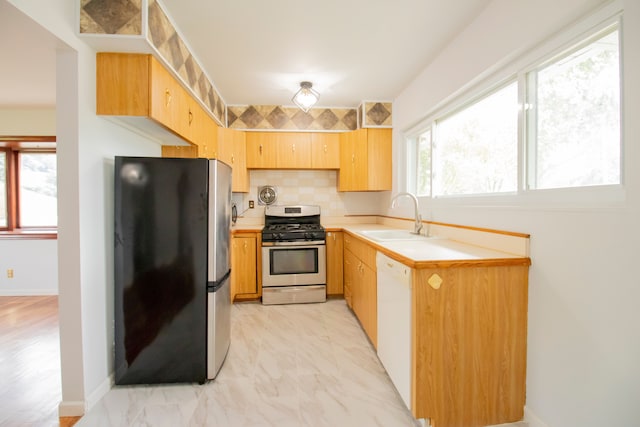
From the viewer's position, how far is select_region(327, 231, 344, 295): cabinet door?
→ 10.7ft

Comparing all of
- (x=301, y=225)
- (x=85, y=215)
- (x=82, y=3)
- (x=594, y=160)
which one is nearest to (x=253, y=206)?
(x=301, y=225)

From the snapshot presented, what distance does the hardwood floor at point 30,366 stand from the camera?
1491 millimetres

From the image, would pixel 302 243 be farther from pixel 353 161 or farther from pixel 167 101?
pixel 167 101

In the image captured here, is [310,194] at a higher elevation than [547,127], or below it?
below

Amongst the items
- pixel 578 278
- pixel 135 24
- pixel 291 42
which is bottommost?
pixel 578 278

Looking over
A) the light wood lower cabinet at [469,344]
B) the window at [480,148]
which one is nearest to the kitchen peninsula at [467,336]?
the light wood lower cabinet at [469,344]

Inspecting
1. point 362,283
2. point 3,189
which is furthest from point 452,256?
point 3,189

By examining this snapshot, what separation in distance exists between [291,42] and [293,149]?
4.94ft

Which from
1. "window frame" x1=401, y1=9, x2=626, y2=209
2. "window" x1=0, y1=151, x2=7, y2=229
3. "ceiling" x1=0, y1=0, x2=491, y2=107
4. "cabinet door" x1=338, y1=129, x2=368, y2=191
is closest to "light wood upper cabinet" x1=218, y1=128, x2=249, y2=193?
"ceiling" x1=0, y1=0, x2=491, y2=107

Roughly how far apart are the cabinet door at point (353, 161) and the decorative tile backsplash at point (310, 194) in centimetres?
30

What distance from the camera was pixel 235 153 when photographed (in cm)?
334

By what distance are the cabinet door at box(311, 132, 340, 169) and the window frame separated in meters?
1.51

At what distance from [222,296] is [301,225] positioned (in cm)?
173

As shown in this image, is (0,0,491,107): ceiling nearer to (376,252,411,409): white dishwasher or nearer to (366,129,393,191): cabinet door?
(366,129,393,191): cabinet door
